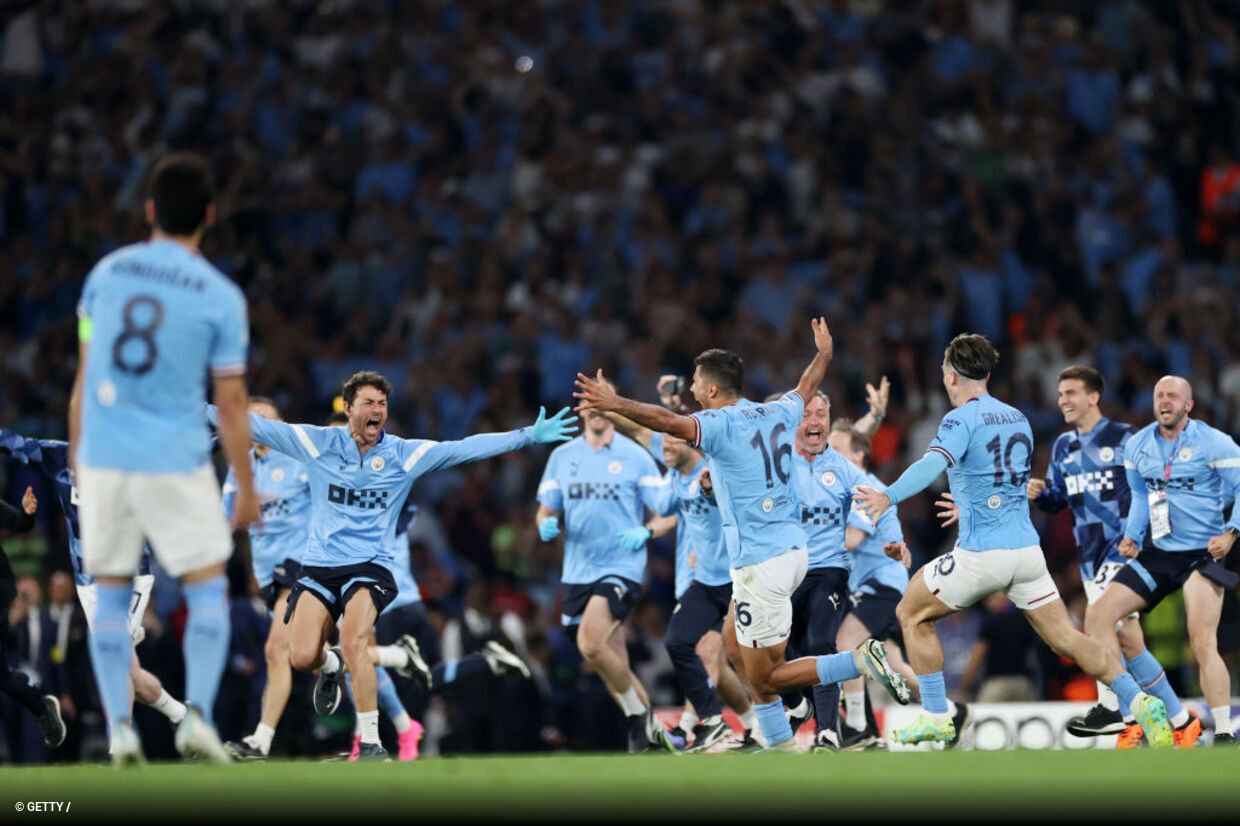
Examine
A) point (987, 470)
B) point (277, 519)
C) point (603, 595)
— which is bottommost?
point (603, 595)

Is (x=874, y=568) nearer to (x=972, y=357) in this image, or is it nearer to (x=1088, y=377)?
(x=1088, y=377)

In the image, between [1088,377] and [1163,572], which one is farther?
[1088,377]

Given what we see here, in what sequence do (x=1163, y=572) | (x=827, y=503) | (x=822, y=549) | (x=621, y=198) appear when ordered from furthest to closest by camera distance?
(x=621, y=198)
(x=827, y=503)
(x=822, y=549)
(x=1163, y=572)

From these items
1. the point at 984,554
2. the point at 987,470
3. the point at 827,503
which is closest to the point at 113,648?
the point at 984,554

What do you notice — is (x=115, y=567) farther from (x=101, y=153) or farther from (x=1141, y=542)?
(x=101, y=153)

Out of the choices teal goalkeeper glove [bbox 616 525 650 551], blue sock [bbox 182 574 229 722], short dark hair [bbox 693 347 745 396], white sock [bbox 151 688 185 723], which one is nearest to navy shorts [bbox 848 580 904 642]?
teal goalkeeper glove [bbox 616 525 650 551]

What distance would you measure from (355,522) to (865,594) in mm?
4563

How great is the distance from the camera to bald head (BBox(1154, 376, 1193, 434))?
42.8ft

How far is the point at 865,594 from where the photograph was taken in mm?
14453

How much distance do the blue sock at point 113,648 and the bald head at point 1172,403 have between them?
8407 mm

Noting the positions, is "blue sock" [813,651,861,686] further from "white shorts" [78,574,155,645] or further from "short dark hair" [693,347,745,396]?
"white shorts" [78,574,155,645]

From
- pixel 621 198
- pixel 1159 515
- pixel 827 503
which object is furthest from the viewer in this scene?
pixel 621 198

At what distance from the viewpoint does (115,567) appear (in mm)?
8000

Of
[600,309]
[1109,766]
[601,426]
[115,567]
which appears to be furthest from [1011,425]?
[600,309]
